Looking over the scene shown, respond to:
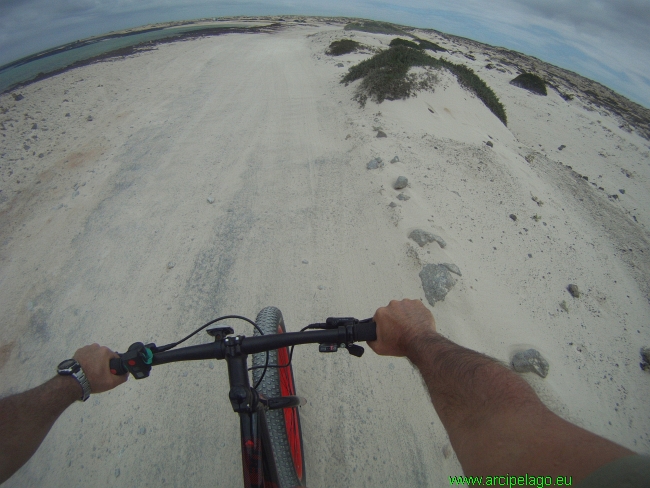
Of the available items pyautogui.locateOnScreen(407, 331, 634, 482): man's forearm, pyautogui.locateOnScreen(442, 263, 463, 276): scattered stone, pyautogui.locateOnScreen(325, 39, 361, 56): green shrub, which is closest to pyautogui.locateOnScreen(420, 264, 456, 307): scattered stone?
pyautogui.locateOnScreen(442, 263, 463, 276): scattered stone

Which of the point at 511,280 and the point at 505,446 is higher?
the point at 505,446

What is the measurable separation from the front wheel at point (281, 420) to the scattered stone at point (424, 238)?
260 centimetres

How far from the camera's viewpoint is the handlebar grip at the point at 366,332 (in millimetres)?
1856

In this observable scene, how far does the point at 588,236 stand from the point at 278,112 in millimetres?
8554

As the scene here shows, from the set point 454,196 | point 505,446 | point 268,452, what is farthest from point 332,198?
point 505,446

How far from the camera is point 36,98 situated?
39.3 ft

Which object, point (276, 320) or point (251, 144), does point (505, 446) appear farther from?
point (251, 144)

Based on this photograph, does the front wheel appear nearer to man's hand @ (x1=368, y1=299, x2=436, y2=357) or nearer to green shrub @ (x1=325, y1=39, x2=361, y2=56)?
man's hand @ (x1=368, y1=299, x2=436, y2=357)

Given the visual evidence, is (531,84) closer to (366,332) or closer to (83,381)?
(366,332)

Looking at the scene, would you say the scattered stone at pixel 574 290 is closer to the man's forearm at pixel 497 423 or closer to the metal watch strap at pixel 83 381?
the man's forearm at pixel 497 423

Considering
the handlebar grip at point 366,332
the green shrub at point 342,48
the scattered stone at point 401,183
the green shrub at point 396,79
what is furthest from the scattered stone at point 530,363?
the green shrub at point 342,48

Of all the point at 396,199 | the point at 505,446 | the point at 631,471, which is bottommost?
→ the point at 396,199

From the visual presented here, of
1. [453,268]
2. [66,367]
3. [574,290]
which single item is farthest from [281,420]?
[574,290]

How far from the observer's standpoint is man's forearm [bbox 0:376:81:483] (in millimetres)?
1547
